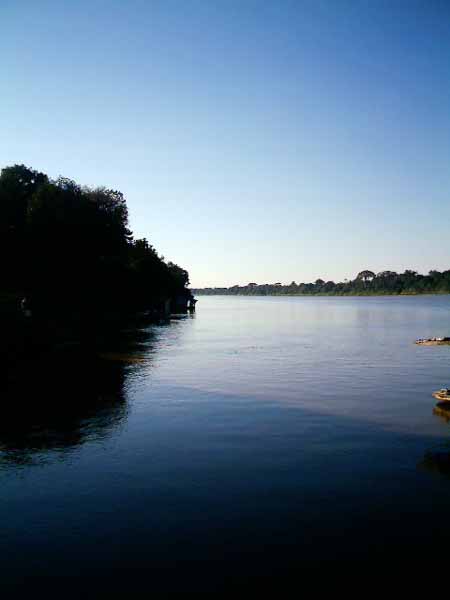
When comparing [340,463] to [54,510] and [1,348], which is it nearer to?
[54,510]

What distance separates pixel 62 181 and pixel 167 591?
84.7 m

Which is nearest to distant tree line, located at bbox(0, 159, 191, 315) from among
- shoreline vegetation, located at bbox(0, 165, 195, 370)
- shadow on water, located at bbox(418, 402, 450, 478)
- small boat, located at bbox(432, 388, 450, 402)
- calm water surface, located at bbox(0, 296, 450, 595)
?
shoreline vegetation, located at bbox(0, 165, 195, 370)

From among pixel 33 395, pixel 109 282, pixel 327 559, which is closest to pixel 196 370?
pixel 33 395

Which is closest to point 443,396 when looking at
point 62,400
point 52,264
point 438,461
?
point 438,461

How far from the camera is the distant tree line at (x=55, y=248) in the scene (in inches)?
2702

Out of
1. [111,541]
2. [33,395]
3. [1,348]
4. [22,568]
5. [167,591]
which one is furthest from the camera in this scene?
[1,348]

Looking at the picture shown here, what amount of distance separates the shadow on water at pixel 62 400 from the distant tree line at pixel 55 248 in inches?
634

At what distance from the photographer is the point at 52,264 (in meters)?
69.7

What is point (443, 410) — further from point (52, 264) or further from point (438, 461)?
point (52, 264)

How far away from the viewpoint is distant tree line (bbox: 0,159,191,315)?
6862 centimetres

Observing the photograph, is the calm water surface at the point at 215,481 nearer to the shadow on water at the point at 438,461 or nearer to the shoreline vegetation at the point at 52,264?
the shadow on water at the point at 438,461

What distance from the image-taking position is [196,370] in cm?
4659

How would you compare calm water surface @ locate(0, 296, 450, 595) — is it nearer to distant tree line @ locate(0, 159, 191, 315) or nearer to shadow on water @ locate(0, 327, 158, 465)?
shadow on water @ locate(0, 327, 158, 465)

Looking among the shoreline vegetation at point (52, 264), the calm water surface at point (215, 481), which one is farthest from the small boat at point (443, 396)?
the shoreline vegetation at point (52, 264)
